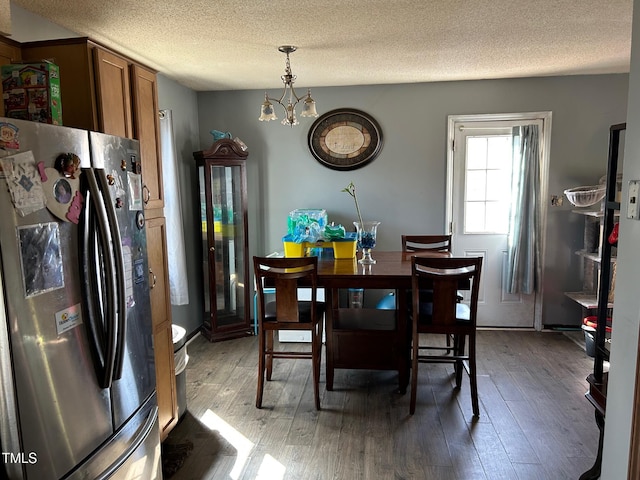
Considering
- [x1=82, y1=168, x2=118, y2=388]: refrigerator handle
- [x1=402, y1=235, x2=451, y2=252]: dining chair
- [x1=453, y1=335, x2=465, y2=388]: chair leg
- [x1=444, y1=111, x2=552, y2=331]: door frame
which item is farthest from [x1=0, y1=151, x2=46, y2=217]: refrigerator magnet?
[x1=444, y1=111, x2=552, y2=331]: door frame

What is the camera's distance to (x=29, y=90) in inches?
60.9

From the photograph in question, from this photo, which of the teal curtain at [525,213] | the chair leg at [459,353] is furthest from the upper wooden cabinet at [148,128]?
the teal curtain at [525,213]

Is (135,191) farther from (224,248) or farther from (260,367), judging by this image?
(224,248)

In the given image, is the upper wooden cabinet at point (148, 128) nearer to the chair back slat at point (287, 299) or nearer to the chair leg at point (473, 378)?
the chair back slat at point (287, 299)

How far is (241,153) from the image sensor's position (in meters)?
4.07

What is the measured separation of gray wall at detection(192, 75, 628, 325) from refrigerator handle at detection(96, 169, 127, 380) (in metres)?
2.93

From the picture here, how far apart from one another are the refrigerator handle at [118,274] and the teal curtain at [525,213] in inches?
142

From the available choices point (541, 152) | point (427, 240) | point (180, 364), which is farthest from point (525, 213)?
point (180, 364)

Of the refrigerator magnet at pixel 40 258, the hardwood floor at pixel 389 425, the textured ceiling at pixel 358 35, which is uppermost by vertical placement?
the textured ceiling at pixel 358 35

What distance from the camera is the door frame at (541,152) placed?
4043 mm

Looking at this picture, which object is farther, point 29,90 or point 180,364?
point 180,364

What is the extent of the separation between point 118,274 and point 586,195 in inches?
148

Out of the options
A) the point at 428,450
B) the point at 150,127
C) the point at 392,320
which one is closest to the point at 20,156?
the point at 150,127

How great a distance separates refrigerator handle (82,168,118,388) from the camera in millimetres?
1438
